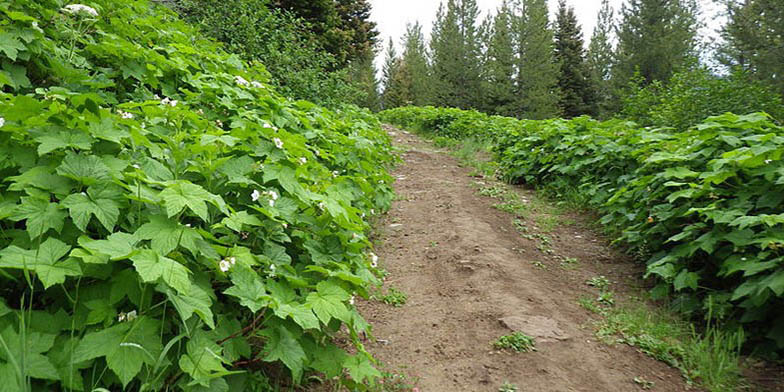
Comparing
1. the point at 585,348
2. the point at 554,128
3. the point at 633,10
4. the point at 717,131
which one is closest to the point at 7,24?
the point at 585,348

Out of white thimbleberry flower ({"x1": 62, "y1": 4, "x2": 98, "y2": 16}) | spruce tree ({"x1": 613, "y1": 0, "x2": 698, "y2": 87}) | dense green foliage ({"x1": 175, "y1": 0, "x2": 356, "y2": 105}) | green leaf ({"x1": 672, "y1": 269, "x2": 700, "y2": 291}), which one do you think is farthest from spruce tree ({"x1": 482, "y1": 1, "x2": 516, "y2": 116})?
white thimbleberry flower ({"x1": 62, "y1": 4, "x2": 98, "y2": 16})

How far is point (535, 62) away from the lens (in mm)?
25281

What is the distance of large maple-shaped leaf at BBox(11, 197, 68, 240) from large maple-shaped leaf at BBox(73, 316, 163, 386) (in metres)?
0.40

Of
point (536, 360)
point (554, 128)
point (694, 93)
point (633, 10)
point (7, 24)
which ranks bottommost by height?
point (536, 360)

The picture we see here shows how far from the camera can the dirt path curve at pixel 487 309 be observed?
7.68 ft

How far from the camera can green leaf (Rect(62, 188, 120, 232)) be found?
1.42 meters

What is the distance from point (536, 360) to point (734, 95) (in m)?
7.39

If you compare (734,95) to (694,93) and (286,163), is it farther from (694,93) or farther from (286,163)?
(286,163)

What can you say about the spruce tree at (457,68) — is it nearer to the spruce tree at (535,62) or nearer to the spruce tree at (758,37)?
the spruce tree at (535,62)

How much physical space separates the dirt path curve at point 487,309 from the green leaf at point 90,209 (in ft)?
5.22

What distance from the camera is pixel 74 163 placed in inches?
62.7

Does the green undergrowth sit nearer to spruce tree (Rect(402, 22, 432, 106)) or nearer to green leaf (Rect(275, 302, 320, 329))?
green leaf (Rect(275, 302, 320, 329))

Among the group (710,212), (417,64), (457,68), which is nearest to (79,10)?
(710,212)

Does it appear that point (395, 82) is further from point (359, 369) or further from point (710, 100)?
point (359, 369)
